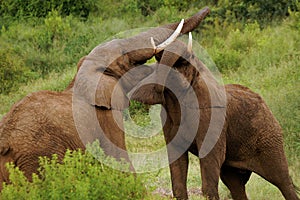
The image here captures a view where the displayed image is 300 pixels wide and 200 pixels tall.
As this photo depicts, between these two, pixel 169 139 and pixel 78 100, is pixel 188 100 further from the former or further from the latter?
pixel 78 100

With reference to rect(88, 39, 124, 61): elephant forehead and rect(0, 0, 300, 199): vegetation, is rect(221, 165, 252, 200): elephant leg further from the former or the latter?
rect(88, 39, 124, 61): elephant forehead

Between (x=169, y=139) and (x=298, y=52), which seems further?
(x=298, y=52)

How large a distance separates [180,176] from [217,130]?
58 centimetres

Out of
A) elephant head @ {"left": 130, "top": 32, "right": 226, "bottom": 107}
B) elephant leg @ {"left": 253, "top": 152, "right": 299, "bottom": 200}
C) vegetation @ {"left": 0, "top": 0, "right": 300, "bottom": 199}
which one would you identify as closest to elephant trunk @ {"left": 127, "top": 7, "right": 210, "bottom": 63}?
elephant head @ {"left": 130, "top": 32, "right": 226, "bottom": 107}

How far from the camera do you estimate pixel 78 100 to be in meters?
6.80

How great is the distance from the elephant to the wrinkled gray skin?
0.20 m

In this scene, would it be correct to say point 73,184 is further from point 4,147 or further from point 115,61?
point 115,61

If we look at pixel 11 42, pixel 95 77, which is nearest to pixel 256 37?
pixel 11 42

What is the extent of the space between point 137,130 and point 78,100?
5693 mm

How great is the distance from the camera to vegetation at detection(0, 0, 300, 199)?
1273 cm

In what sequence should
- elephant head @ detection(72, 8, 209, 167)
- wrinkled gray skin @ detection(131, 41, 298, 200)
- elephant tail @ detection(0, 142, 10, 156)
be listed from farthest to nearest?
wrinkled gray skin @ detection(131, 41, 298, 200), elephant head @ detection(72, 8, 209, 167), elephant tail @ detection(0, 142, 10, 156)

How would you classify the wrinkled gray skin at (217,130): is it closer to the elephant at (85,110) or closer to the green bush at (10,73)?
the elephant at (85,110)

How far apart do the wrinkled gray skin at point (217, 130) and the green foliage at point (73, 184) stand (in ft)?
5.65

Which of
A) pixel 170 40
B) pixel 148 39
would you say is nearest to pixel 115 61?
pixel 148 39
